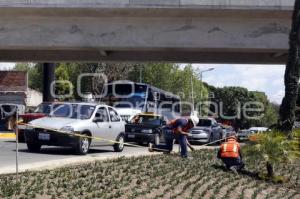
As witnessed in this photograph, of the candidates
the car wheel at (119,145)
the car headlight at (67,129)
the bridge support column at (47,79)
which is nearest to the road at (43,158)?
the car wheel at (119,145)

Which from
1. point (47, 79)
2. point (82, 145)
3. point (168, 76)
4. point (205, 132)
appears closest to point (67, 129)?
point (82, 145)

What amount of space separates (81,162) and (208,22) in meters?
13.5

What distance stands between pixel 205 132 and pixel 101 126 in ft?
43.2

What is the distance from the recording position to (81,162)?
1492 cm

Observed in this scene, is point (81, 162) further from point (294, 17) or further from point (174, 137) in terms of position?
point (294, 17)

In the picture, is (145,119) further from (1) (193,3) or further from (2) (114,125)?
(2) (114,125)

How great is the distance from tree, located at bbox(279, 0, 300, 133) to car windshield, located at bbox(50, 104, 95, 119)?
6.13 metres

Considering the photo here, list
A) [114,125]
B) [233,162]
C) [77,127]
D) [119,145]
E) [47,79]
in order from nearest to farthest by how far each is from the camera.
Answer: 1. [233,162]
2. [77,127]
3. [114,125]
4. [119,145]
5. [47,79]

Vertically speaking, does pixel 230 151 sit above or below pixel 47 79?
below

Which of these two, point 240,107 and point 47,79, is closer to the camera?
point 47,79

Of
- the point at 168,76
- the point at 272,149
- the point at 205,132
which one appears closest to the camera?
the point at 272,149

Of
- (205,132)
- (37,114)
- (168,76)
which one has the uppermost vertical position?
(168,76)

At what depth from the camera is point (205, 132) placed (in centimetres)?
3162

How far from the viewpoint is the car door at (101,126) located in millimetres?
18938
